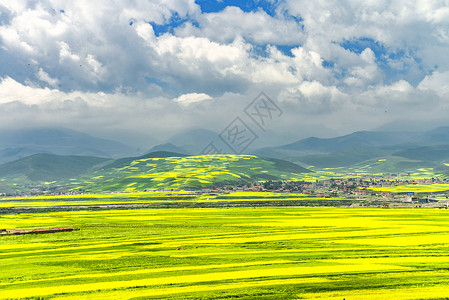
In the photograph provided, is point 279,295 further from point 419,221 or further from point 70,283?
point 419,221

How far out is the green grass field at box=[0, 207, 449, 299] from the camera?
2859cm

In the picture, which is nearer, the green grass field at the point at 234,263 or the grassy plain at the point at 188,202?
the green grass field at the point at 234,263

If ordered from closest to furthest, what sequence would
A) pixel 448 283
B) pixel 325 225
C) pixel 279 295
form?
1. pixel 279 295
2. pixel 448 283
3. pixel 325 225

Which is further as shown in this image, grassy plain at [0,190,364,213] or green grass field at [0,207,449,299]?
grassy plain at [0,190,364,213]

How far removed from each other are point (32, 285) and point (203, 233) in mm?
30789

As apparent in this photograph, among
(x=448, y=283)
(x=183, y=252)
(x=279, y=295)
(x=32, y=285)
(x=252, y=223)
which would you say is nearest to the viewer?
(x=279, y=295)

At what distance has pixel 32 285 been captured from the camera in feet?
104

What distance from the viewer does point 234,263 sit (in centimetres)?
3747

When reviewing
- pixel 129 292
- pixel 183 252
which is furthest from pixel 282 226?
pixel 129 292

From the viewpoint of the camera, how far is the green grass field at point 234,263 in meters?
28.6

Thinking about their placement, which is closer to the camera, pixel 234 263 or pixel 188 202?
pixel 234 263

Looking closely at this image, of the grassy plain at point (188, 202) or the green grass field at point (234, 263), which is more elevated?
the grassy plain at point (188, 202)

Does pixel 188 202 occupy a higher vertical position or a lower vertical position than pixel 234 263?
higher

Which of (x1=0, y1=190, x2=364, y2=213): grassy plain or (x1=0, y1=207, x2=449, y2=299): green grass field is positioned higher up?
(x1=0, y1=190, x2=364, y2=213): grassy plain
